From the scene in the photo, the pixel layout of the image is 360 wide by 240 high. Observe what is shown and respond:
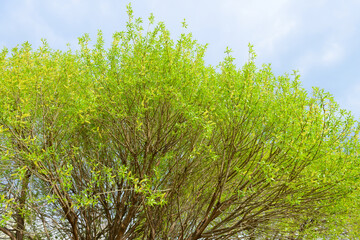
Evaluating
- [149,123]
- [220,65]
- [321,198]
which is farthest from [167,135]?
[321,198]

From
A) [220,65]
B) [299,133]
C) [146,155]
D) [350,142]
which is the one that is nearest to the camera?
[299,133]

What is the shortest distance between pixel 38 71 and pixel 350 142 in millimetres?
9991

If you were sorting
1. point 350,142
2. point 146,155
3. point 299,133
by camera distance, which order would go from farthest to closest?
point 146,155
point 350,142
point 299,133

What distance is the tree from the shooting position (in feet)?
28.9

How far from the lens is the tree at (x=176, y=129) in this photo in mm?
8805

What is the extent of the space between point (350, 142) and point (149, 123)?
6.35m

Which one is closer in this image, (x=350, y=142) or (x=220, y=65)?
(x=350, y=142)

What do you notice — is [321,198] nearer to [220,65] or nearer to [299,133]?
[299,133]

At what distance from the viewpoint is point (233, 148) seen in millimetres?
9570

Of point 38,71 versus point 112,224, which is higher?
point 38,71

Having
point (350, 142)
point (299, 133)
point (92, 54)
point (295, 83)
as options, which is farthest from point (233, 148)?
point (92, 54)

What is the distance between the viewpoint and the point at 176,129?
10.8m

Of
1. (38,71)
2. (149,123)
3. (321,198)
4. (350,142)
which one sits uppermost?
(38,71)

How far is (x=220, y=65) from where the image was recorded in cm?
1130
